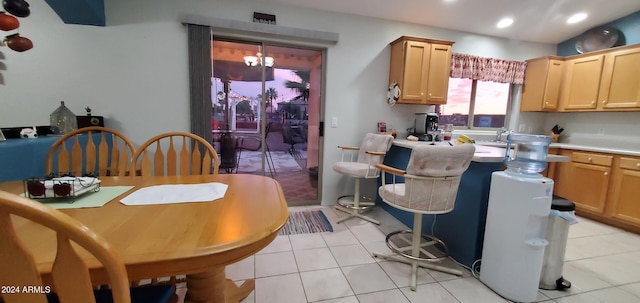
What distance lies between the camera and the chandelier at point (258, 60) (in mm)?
3057

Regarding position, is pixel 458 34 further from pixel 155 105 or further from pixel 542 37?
pixel 155 105

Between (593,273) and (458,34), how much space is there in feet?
10.0

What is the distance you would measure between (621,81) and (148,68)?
550 centimetres

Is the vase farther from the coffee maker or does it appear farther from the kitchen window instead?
the kitchen window

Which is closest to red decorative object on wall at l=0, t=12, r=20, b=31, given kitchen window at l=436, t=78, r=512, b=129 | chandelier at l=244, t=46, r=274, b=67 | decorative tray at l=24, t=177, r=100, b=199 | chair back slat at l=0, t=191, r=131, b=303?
decorative tray at l=24, t=177, r=100, b=199

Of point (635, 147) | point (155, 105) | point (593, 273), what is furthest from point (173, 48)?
point (635, 147)

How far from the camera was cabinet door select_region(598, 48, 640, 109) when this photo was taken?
116 inches

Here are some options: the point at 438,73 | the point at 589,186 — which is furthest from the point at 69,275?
the point at 589,186

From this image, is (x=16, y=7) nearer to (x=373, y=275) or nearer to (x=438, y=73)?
(x=373, y=275)

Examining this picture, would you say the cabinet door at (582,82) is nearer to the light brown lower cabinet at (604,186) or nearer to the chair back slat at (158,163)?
the light brown lower cabinet at (604,186)

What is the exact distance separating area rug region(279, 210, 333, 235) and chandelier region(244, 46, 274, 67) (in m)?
1.86

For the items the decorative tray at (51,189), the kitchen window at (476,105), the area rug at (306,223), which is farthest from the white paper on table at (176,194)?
the kitchen window at (476,105)

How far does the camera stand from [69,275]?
52 cm

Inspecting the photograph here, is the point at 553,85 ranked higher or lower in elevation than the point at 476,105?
higher
